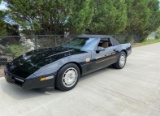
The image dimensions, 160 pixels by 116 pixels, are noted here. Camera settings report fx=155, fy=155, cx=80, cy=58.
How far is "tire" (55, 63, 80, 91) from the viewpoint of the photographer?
11.2 ft

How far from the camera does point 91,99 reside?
10.6ft

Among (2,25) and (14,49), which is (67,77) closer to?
(14,49)

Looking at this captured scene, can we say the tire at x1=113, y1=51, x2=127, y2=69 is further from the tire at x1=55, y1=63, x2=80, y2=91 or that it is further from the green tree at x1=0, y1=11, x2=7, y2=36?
the green tree at x1=0, y1=11, x2=7, y2=36

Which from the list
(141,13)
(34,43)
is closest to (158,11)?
(141,13)

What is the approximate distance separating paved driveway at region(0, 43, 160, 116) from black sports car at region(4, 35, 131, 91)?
1.00 ft

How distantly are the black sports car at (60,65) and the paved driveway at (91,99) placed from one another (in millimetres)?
304

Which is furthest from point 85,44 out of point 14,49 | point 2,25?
point 2,25

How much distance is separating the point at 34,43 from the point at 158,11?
46.1 feet

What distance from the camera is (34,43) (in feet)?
22.9

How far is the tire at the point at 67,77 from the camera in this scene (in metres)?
3.41

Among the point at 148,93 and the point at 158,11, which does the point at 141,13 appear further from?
the point at 148,93

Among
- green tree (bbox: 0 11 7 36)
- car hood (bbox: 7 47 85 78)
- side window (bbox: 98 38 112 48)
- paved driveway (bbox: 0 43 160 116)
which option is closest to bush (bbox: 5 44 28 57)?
green tree (bbox: 0 11 7 36)

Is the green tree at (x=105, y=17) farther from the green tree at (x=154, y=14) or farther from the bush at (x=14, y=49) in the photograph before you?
the green tree at (x=154, y=14)

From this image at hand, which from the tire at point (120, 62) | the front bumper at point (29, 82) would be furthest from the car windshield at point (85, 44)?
the front bumper at point (29, 82)
